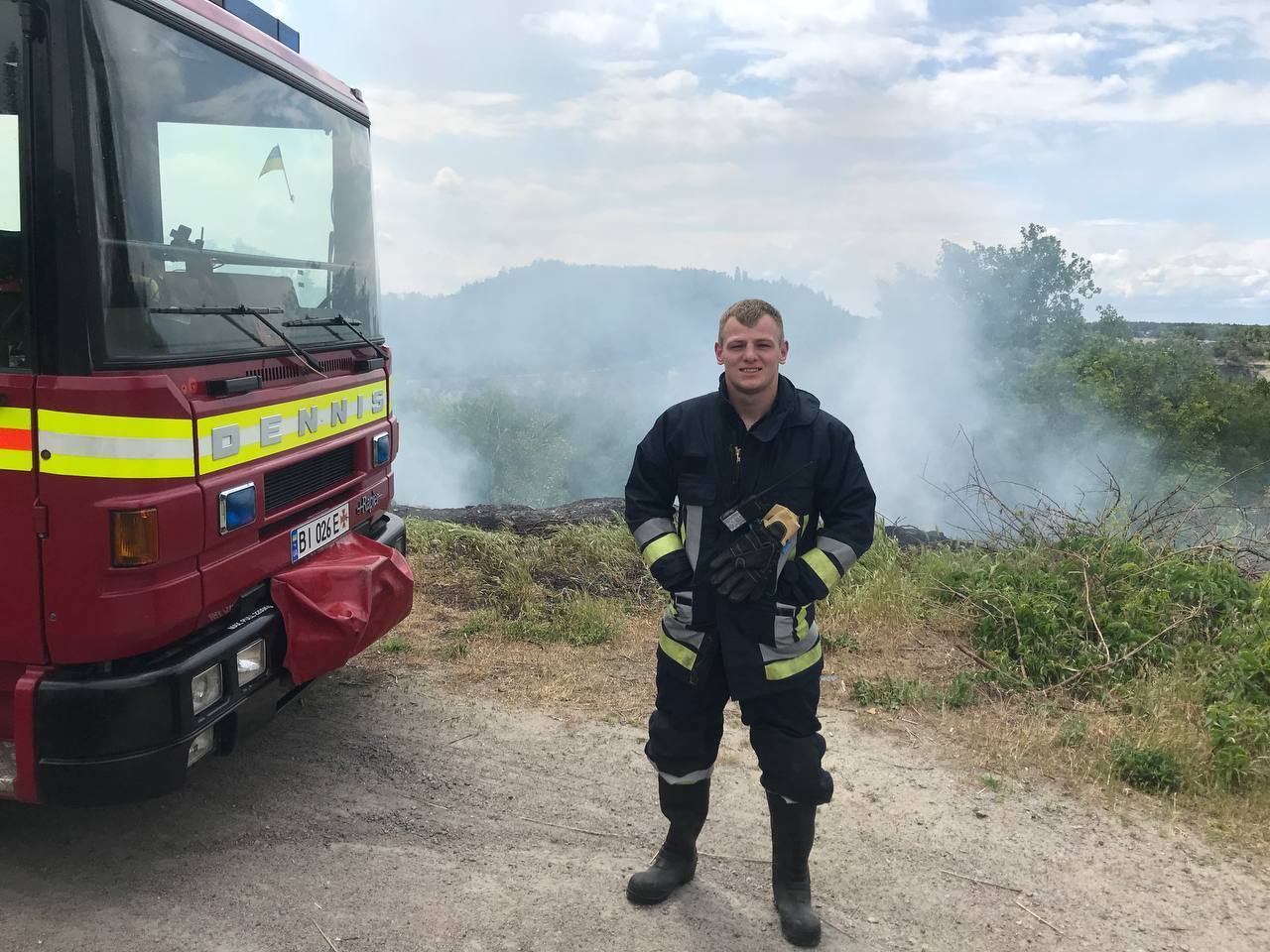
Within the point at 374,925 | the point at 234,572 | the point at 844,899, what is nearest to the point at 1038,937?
the point at 844,899

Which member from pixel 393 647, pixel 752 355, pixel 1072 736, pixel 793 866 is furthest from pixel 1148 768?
pixel 393 647

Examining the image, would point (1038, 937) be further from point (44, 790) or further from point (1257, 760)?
point (44, 790)

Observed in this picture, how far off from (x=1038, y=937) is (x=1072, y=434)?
808 inches

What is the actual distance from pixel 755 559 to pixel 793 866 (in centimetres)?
101

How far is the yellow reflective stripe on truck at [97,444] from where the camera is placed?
8.16 feet

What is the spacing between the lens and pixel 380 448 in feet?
13.8

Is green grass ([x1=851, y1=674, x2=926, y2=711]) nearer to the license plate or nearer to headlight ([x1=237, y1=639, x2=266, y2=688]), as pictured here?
the license plate

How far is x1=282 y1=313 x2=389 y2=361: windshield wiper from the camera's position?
344cm

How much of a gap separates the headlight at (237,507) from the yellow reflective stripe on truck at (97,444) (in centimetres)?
29

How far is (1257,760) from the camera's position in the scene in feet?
11.7

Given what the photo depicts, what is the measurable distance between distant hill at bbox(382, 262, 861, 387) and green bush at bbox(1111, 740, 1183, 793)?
126 feet

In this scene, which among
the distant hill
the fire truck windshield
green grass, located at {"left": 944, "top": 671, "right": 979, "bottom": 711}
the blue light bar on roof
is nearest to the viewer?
the fire truck windshield

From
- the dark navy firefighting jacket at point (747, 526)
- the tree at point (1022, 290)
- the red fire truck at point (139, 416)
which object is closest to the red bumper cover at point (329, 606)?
the red fire truck at point (139, 416)

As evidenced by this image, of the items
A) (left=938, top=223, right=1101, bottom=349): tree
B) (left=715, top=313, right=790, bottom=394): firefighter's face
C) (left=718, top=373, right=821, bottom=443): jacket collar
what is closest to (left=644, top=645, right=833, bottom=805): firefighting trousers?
(left=718, top=373, right=821, bottom=443): jacket collar
